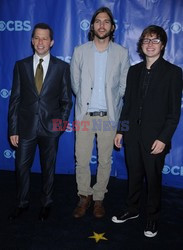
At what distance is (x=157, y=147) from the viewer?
2645 millimetres

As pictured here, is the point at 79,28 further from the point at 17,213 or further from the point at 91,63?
the point at 17,213

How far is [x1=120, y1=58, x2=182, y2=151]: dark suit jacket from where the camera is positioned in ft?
8.48

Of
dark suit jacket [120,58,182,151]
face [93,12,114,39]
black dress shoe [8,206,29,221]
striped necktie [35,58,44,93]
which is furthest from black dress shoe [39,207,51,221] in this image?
face [93,12,114,39]

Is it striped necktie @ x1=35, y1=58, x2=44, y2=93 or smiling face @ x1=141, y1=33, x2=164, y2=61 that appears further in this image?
striped necktie @ x1=35, y1=58, x2=44, y2=93

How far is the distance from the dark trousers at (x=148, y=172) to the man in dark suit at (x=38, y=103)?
886mm

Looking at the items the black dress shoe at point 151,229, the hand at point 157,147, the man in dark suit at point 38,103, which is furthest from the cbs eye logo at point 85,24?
the black dress shoe at point 151,229

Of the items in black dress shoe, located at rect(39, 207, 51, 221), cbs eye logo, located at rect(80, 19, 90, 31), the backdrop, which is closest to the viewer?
black dress shoe, located at rect(39, 207, 51, 221)

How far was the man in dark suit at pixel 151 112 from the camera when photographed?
2607 millimetres

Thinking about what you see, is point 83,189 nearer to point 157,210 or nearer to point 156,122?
point 157,210

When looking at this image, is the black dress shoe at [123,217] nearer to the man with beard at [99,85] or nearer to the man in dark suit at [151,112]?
the man with beard at [99,85]

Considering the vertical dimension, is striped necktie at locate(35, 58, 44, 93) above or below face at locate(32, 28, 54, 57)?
below

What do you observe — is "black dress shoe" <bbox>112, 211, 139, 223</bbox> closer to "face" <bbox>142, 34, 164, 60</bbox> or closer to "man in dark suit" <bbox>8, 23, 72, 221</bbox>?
"man in dark suit" <bbox>8, 23, 72, 221</bbox>

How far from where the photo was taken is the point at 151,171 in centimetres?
277

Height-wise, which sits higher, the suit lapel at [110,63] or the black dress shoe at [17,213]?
the suit lapel at [110,63]
